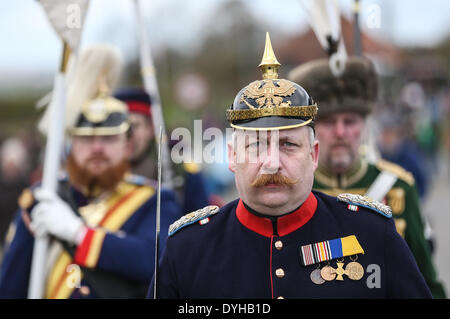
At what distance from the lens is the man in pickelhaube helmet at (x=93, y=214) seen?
3613 millimetres

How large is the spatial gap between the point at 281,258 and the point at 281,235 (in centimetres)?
8

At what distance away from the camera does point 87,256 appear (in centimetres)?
361

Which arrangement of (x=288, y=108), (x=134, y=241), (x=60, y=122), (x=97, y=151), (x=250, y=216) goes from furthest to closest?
(x=97, y=151) → (x=134, y=241) → (x=60, y=122) → (x=250, y=216) → (x=288, y=108)

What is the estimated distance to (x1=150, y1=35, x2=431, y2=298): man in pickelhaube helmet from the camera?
213 centimetres

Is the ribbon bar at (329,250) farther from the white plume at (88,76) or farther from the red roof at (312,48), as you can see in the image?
the white plume at (88,76)

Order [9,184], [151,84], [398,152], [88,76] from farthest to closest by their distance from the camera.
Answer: [9,184], [398,152], [151,84], [88,76]

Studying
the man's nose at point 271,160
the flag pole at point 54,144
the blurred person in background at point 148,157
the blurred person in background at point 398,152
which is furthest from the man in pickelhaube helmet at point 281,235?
the blurred person in background at point 398,152

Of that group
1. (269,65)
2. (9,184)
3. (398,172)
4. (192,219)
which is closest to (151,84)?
(398,172)

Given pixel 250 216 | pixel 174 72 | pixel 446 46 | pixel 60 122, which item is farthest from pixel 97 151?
pixel 446 46

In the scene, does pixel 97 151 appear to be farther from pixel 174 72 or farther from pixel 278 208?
pixel 174 72

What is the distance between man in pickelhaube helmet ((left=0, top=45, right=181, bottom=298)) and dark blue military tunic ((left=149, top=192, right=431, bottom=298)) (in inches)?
45.7

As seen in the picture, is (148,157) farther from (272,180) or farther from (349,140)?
(272,180)

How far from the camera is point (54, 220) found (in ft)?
11.7
